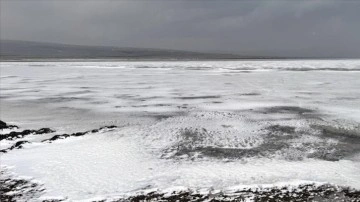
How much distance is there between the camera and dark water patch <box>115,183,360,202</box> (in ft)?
23.6

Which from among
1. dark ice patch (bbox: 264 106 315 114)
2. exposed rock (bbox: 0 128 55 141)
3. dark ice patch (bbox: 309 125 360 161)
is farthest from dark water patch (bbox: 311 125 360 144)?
exposed rock (bbox: 0 128 55 141)

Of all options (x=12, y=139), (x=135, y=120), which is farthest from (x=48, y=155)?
(x=135, y=120)

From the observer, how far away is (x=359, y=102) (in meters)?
18.9

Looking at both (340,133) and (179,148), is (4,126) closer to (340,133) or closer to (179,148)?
(179,148)

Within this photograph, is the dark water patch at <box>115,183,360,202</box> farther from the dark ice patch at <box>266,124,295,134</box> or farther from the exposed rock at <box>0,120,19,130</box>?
the exposed rock at <box>0,120,19,130</box>

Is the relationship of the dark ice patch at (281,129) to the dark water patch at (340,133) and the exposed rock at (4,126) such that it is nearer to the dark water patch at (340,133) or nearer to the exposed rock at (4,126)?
the dark water patch at (340,133)

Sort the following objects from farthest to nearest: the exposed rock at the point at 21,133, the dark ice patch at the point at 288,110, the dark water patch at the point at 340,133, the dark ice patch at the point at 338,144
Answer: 1. the dark ice patch at the point at 288,110
2. the exposed rock at the point at 21,133
3. the dark water patch at the point at 340,133
4. the dark ice patch at the point at 338,144

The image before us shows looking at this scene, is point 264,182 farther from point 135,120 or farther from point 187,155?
point 135,120

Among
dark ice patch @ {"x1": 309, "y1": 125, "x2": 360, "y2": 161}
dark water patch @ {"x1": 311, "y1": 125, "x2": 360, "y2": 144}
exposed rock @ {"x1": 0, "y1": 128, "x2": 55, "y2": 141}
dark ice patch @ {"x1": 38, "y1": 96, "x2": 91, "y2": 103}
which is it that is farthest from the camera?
dark ice patch @ {"x1": 38, "y1": 96, "x2": 91, "y2": 103}

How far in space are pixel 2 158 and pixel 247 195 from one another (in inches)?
260

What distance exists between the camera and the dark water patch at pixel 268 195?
23.6ft

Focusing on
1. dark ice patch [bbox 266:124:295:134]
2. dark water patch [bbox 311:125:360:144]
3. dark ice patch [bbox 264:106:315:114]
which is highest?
dark ice patch [bbox 264:106:315:114]

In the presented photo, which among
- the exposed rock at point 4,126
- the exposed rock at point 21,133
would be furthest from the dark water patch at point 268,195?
the exposed rock at point 4,126

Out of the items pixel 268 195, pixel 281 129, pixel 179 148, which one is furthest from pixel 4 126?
pixel 268 195
